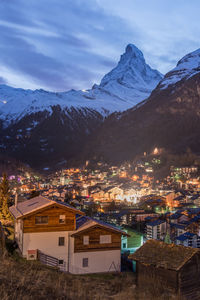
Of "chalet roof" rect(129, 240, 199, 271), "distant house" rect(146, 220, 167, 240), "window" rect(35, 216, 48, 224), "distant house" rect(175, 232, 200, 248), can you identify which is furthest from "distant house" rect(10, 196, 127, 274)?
"distant house" rect(146, 220, 167, 240)

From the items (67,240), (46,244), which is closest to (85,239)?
(67,240)

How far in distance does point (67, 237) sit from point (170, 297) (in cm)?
945

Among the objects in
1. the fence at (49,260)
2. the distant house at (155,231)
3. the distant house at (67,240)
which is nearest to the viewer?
the fence at (49,260)

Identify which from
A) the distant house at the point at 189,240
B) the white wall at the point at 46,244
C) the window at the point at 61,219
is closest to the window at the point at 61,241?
the white wall at the point at 46,244

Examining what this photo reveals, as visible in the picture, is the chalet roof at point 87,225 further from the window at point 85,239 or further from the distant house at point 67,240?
the window at point 85,239

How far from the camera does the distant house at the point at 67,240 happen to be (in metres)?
22.5

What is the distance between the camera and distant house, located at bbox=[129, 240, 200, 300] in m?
17.3

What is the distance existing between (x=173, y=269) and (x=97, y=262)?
23.8ft

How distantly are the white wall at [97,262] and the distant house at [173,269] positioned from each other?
406 cm

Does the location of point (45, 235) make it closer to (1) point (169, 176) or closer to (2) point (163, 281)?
(2) point (163, 281)

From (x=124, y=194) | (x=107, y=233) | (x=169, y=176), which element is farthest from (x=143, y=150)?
(x=107, y=233)

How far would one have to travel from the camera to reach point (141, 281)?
1872cm

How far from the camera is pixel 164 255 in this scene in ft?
61.4

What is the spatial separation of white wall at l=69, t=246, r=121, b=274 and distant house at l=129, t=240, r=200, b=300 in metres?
4.06
